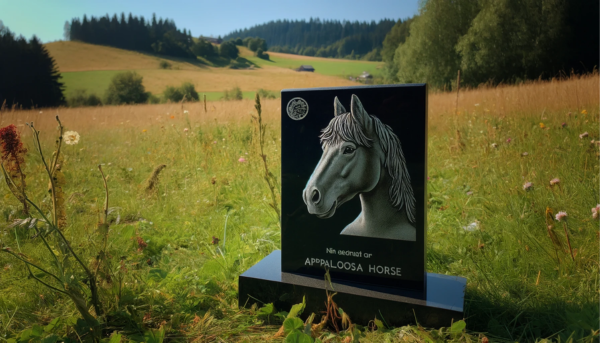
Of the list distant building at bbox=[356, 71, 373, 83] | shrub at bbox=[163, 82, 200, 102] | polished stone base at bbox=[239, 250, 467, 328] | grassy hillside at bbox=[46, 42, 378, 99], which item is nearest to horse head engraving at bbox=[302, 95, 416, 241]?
polished stone base at bbox=[239, 250, 467, 328]

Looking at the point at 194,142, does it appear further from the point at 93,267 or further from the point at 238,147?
the point at 93,267

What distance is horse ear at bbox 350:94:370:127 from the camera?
1.66 m

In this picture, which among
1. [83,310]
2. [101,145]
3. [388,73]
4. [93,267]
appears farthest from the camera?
[388,73]

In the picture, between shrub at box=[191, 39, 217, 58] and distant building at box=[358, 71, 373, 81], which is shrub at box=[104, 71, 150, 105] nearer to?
shrub at box=[191, 39, 217, 58]

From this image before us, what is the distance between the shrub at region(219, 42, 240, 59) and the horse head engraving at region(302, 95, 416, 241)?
1936 centimetres

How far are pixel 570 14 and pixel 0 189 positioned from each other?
10.8 metres

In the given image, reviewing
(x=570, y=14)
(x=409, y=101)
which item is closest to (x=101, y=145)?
(x=409, y=101)

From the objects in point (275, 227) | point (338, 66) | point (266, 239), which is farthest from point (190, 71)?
point (266, 239)

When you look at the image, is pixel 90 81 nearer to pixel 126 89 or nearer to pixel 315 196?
pixel 126 89

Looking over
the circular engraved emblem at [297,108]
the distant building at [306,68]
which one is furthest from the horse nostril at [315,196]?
the distant building at [306,68]

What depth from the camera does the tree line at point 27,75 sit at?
7.21 meters

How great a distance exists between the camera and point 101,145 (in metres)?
6.29

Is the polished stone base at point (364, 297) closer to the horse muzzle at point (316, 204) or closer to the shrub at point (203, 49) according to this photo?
the horse muzzle at point (316, 204)

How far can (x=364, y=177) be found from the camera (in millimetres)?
1728
